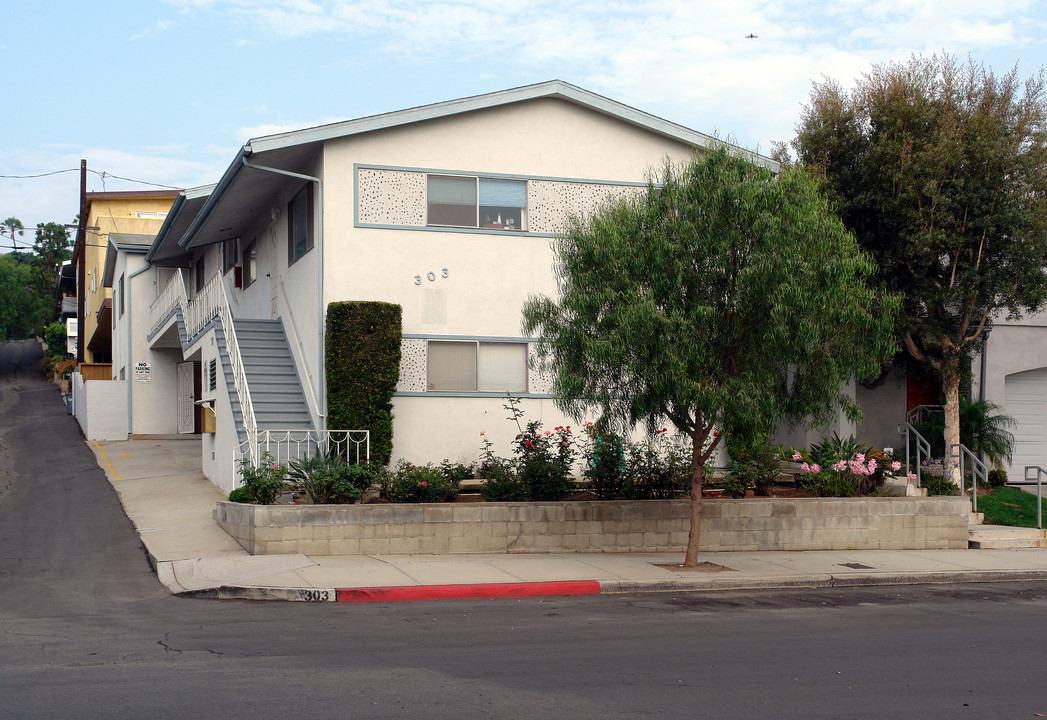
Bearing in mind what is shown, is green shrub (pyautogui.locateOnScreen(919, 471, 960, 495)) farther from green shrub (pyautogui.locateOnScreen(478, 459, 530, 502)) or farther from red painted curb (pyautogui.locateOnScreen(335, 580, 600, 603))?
red painted curb (pyautogui.locateOnScreen(335, 580, 600, 603))

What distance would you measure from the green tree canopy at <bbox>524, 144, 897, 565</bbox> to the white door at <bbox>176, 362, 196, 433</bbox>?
19198 millimetres

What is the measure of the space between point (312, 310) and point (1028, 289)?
42.4ft

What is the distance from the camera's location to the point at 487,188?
1769cm

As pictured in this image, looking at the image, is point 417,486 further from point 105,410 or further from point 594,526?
point 105,410

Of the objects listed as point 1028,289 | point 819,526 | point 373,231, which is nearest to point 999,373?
point 1028,289

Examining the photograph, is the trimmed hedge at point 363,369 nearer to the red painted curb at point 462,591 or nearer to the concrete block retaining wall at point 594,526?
the concrete block retaining wall at point 594,526

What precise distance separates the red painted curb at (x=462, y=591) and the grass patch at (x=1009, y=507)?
10074 millimetres

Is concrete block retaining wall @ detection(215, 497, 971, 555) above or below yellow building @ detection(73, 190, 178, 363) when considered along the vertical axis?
below

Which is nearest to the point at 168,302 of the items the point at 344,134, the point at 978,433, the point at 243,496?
the point at 344,134

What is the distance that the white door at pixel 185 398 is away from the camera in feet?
95.6

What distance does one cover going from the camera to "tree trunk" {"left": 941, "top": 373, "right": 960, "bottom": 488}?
18.8 m

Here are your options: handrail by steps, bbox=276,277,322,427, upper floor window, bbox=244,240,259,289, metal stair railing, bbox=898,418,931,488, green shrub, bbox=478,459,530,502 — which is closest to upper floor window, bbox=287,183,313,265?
handrail by steps, bbox=276,277,322,427

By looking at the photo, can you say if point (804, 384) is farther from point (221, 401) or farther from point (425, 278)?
point (221, 401)

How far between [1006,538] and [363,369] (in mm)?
11008
